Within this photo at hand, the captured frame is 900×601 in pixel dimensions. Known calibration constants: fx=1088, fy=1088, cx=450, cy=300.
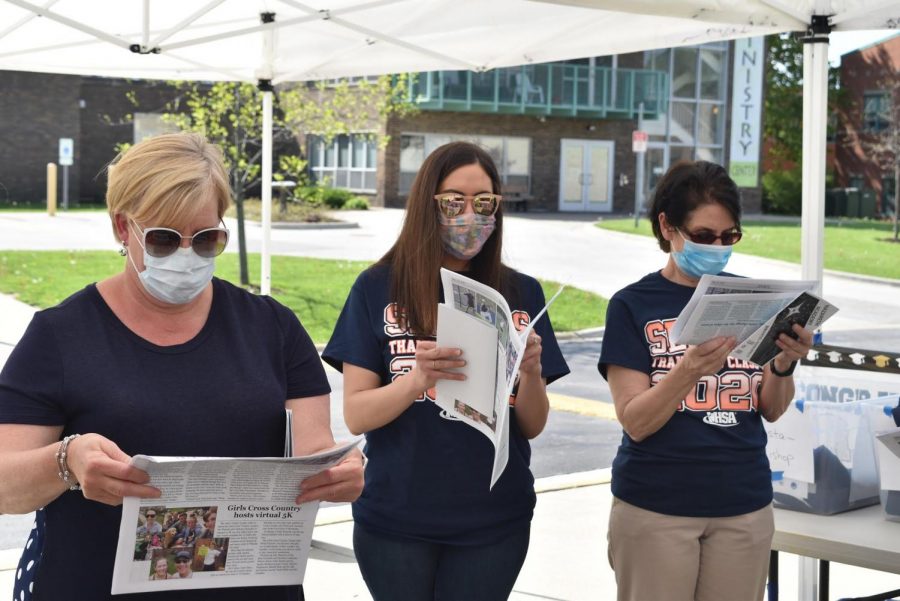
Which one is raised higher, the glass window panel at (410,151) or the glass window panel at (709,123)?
the glass window panel at (709,123)

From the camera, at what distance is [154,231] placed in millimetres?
2217

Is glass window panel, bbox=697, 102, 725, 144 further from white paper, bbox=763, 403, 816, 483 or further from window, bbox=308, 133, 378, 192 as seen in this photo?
white paper, bbox=763, 403, 816, 483

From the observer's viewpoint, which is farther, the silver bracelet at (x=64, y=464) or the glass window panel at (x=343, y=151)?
the glass window panel at (x=343, y=151)

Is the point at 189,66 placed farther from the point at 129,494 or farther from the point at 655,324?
the point at 129,494

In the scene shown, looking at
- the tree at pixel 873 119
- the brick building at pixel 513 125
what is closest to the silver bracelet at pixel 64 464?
the brick building at pixel 513 125

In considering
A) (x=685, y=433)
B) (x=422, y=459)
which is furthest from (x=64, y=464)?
(x=685, y=433)

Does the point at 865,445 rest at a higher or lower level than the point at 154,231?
lower

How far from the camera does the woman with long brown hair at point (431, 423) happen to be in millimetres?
2826

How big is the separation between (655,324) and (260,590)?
4.44ft

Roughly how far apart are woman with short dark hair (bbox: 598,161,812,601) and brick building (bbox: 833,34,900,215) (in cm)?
4523

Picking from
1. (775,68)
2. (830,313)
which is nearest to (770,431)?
(830,313)

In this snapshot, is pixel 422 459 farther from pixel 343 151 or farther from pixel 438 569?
pixel 343 151

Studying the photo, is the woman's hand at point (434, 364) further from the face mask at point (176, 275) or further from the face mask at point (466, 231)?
the face mask at point (176, 275)

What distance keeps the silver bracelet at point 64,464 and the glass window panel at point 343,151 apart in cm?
3668
